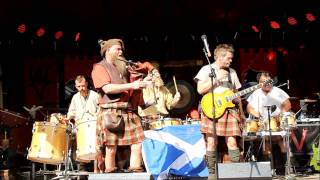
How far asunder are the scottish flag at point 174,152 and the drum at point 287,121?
1.66 m

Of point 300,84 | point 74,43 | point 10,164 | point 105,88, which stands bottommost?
point 10,164

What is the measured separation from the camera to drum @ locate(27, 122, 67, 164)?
9.34 m

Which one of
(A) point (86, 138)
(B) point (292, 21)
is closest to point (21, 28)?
(A) point (86, 138)

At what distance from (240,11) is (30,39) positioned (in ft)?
16.7

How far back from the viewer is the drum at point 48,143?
934 cm

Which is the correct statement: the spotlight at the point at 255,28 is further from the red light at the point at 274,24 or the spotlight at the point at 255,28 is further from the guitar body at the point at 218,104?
the guitar body at the point at 218,104

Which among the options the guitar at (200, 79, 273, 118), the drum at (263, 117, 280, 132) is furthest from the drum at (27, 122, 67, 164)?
the drum at (263, 117, 280, 132)

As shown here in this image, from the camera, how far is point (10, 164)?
11023 mm

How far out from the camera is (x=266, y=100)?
9969 millimetres

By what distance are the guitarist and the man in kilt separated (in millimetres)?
1141

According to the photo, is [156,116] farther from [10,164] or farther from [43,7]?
[43,7]

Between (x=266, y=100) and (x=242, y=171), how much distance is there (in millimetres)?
3660

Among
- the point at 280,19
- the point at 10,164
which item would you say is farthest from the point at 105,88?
the point at 280,19

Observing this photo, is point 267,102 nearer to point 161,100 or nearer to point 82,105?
point 161,100
